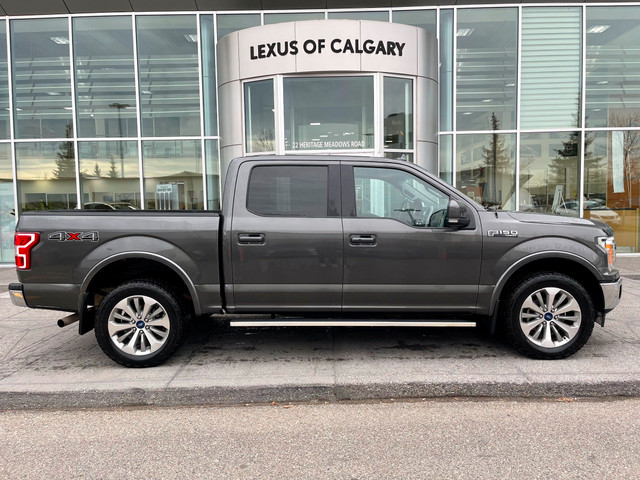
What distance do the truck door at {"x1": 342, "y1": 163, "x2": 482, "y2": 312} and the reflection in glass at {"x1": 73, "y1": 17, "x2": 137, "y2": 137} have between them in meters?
9.69

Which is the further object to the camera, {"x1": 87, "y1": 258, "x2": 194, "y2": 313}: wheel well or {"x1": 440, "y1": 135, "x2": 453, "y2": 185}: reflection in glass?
{"x1": 440, "y1": 135, "x2": 453, "y2": 185}: reflection in glass

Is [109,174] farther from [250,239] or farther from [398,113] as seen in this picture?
[250,239]

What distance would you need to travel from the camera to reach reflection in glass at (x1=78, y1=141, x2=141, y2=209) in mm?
12086

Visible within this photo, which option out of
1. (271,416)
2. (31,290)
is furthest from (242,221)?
(31,290)

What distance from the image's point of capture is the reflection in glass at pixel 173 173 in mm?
12047

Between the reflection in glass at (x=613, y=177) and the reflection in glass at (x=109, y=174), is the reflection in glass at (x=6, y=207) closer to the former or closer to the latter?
the reflection in glass at (x=109, y=174)

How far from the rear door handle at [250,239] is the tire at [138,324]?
0.89 metres

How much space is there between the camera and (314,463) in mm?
2928

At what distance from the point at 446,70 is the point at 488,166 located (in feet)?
8.82

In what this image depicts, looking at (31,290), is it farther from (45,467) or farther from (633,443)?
(633,443)

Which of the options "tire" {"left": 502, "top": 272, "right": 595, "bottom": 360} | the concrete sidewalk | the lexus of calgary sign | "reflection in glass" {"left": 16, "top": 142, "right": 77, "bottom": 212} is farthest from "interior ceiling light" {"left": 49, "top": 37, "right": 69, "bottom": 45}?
"tire" {"left": 502, "top": 272, "right": 595, "bottom": 360}

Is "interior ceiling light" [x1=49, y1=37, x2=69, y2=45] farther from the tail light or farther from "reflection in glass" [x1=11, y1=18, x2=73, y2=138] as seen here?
the tail light

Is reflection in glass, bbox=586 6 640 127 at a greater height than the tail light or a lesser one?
greater

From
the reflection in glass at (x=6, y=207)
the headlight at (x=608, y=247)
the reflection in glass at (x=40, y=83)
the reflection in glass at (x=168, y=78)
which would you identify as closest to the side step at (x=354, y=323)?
the headlight at (x=608, y=247)
